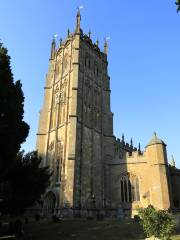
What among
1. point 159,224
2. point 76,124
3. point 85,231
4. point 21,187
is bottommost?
point 85,231

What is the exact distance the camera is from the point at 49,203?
38.0m

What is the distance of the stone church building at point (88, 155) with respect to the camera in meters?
36.4

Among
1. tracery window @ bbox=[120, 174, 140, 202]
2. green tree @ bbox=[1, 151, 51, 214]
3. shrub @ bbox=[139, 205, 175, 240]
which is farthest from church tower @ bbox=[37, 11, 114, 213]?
shrub @ bbox=[139, 205, 175, 240]

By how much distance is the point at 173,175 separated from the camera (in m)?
41.4

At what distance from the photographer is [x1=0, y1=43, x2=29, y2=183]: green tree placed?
18.8 m

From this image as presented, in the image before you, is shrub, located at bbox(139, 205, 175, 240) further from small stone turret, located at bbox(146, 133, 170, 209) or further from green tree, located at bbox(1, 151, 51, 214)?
small stone turret, located at bbox(146, 133, 170, 209)

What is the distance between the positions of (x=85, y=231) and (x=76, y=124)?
17.7 metres

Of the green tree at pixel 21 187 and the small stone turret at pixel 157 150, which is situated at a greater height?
the small stone turret at pixel 157 150

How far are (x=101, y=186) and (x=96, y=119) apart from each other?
1104 cm

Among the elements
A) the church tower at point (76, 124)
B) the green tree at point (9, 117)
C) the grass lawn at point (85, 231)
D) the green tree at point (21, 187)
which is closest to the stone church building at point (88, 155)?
the church tower at point (76, 124)

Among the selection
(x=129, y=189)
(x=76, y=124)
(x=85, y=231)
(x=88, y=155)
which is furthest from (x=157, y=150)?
(x=85, y=231)

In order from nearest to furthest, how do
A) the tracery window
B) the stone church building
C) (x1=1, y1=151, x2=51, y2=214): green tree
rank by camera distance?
(x1=1, y1=151, x2=51, y2=214): green tree, the stone church building, the tracery window

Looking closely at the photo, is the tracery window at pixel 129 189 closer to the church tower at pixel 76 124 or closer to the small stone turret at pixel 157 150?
the church tower at pixel 76 124

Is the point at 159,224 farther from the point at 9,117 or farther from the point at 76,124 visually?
the point at 76,124
